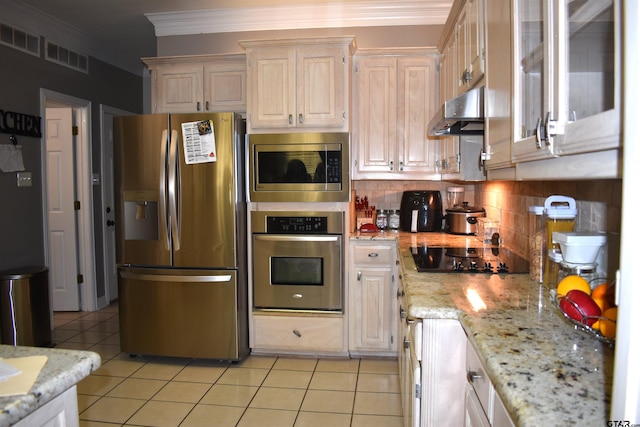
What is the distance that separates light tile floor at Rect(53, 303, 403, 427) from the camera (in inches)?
99.6

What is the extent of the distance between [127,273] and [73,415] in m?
2.38

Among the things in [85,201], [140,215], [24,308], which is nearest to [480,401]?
[140,215]

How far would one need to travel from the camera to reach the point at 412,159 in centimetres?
357

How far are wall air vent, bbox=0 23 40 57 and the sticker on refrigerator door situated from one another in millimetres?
1711

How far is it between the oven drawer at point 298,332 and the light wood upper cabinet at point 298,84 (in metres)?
1.39

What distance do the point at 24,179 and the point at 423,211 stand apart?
3.26 metres

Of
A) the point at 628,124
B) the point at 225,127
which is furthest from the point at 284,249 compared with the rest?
the point at 628,124

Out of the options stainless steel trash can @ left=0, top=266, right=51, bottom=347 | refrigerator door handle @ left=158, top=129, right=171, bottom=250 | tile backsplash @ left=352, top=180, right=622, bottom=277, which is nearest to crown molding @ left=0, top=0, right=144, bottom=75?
refrigerator door handle @ left=158, top=129, right=171, bottom=250

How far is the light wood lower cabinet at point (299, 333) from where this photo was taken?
3332mm

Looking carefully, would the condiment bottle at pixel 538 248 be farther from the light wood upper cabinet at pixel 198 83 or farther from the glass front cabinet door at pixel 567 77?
the light wood upper cabinet at pixel 198 83

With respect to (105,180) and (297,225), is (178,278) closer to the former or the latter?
(297,225)

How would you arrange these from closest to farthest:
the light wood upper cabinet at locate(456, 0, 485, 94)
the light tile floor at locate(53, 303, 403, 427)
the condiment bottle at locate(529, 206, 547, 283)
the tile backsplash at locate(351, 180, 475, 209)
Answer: the condiment bottle at locate(529, 206, 547, 283)
the light wood upper cabinet at locate(456, 0, 485, 94)
the light tile floor at locate(53, 303, 403, 427)
the tile backsplash at locate(351, 180, 475, 209)

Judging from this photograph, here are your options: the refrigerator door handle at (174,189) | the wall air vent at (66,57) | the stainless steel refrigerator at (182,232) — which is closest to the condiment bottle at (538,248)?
the stainless steel refrigerator at (182,232)

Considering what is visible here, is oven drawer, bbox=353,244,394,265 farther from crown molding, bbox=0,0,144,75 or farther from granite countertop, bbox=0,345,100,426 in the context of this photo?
crown molding, bbox=0,0,144,75
